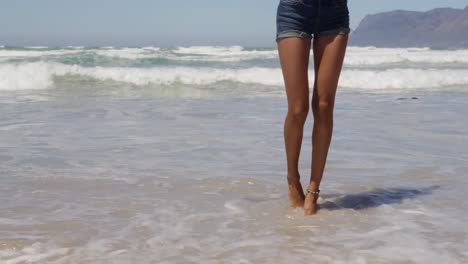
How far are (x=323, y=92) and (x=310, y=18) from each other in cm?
46

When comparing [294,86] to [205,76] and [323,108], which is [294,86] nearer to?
[323,108]

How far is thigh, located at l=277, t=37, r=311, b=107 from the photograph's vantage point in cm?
364

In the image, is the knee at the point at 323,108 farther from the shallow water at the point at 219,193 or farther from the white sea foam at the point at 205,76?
the white sea foam at the point at 205,76

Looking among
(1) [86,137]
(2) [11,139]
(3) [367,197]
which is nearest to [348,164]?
(3) [367,197]

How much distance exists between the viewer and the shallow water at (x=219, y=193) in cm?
309

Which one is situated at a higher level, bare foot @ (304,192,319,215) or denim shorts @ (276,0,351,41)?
denim shorts @ (276,0,351,41)

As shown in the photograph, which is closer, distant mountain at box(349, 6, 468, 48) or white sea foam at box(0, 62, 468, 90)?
white sea foam at box(0, 62, 468, 90)

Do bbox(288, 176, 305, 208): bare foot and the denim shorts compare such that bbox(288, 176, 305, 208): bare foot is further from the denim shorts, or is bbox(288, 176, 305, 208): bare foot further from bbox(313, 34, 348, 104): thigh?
the denim shorts

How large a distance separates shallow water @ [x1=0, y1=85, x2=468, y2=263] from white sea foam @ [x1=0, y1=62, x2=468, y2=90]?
27.1 ft

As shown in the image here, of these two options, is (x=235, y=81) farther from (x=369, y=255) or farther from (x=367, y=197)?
(x=369, y=255)

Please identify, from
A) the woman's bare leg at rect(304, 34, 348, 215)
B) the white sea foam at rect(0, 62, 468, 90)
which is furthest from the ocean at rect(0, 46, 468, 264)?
the white sea foam at rect(0, 62, 468, 90)

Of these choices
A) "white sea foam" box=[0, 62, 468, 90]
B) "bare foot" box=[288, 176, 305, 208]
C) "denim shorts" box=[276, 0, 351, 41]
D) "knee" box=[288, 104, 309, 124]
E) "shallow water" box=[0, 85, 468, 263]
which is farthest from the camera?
"white sea foam" box=[0, 62, 468, 90]

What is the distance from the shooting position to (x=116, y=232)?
11.0 ft

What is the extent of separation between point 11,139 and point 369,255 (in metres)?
4.62
